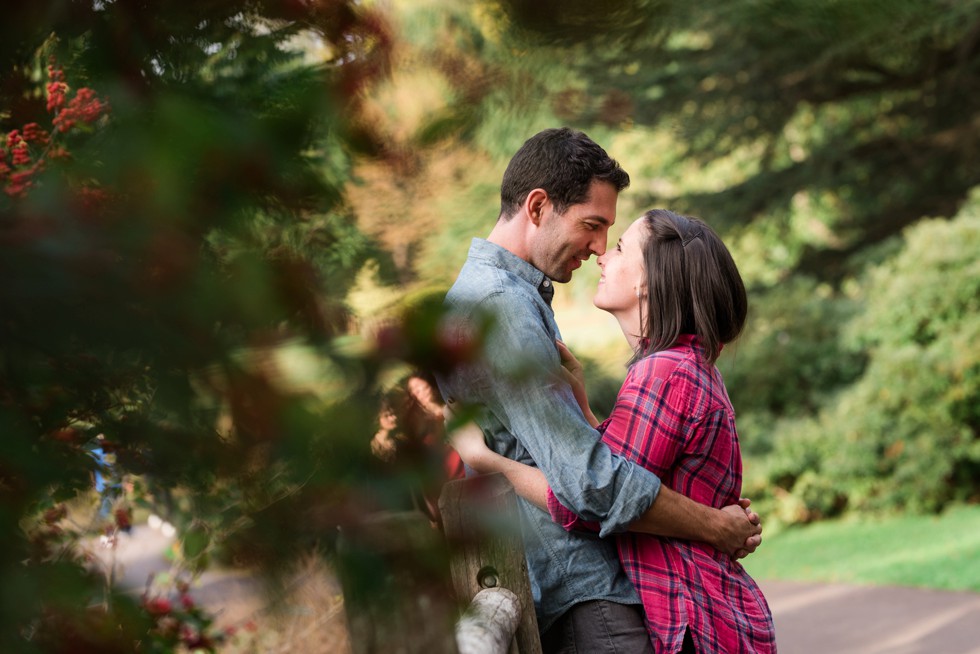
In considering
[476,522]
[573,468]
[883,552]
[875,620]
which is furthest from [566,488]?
[883,552]

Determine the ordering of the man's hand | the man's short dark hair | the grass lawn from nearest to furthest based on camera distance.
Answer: the man's hand → the man's short dark hair → the grass lawn

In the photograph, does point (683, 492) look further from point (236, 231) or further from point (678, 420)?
point (236, 231)

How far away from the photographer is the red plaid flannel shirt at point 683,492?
213cm

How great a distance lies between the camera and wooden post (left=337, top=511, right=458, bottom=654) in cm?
67

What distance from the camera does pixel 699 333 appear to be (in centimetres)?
233

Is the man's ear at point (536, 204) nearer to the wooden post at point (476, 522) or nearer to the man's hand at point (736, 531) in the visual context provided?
the man's hand at point (736, 531)

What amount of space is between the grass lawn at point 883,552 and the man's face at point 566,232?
6.70 meters

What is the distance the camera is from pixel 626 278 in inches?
94.7

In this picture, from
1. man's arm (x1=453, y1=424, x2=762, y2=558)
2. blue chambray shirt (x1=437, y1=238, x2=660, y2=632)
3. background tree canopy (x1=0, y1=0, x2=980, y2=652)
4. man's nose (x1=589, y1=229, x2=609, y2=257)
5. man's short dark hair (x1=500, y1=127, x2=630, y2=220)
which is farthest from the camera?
man's nose (x1=589, y1=229, x2=609, y2=257)

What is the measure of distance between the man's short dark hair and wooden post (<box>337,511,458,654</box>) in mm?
1633

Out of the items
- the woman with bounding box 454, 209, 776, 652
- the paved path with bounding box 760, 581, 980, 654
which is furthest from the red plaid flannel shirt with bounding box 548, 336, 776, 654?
the paved path with bounding box 760, 581, 980, 654

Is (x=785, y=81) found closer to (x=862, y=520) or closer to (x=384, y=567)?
(x=862, y=520)

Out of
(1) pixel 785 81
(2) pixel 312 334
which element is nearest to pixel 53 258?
(2) pixel 312 334

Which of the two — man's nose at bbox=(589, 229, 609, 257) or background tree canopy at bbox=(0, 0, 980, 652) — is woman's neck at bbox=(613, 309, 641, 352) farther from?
background tree canopy at bbox=(0, 0, 980, 652)
